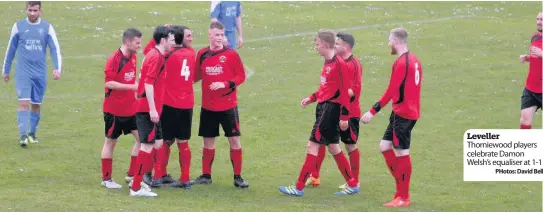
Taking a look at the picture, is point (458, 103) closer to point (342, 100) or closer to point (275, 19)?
point (342, 100)

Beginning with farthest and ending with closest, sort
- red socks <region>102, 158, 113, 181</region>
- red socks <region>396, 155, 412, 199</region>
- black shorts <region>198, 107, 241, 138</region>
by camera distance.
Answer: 1. black shorts <region>198, 107, 241, 138</region>
2. red socks <region>102, 158, 113, 181</region>
3. red socks <region>396, 155, 412, 199</region>

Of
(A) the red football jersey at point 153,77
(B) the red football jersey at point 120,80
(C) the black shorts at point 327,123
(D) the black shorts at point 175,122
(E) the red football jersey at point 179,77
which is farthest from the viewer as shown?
(D) the black shorts at point 175,122

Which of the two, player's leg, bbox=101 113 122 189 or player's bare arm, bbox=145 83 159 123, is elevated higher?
player's bare arm, bbox=145 83 159 123

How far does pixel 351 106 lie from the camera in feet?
45.2

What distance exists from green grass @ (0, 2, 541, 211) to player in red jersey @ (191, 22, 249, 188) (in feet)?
2.43

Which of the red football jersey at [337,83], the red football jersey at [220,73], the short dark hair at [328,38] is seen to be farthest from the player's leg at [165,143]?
the short dark hair at [328,38]

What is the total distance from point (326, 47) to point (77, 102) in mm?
A: 8805

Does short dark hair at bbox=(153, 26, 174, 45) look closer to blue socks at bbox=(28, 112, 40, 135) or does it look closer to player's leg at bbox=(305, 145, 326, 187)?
player's leg at bbox=(305, 145, 326, 187)

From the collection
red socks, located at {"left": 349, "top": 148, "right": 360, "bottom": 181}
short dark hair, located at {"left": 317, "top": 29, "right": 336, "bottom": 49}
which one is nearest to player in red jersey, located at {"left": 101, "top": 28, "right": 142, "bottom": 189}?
short dark hair, located at {"left": 317, "top": 29, "right": 336, "bottom": 49}

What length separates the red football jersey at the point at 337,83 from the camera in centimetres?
1293

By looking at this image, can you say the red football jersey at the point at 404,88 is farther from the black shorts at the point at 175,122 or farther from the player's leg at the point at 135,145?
the player's leg at the point at 135,145

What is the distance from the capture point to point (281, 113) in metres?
19.7

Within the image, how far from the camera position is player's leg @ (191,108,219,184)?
13.8m

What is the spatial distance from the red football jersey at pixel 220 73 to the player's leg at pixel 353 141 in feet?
5.45
